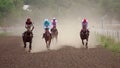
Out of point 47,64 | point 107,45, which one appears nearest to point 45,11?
point 107,45

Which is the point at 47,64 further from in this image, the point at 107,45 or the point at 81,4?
the point at 81,4

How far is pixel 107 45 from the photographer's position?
3159 centimetres

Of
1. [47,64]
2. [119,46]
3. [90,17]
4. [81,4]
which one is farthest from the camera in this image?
[81,4]

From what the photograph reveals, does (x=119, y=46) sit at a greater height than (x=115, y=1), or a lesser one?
lesser

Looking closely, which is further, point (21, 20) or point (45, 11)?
point (45, 11)

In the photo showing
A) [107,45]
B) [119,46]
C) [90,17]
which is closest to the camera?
[119,46]

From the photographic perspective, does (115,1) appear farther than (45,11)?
No

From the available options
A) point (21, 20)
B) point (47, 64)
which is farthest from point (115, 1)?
point (47, 64)

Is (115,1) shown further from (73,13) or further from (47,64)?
(47,64)

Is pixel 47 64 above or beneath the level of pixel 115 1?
beneath

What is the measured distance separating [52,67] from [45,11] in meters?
107

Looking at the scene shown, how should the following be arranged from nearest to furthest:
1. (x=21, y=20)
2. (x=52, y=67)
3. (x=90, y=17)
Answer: (x=52, y=67)
(x=21, y=20)
(x=90, y=17)

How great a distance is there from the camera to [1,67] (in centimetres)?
1816

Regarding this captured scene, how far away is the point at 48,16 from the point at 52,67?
100m
